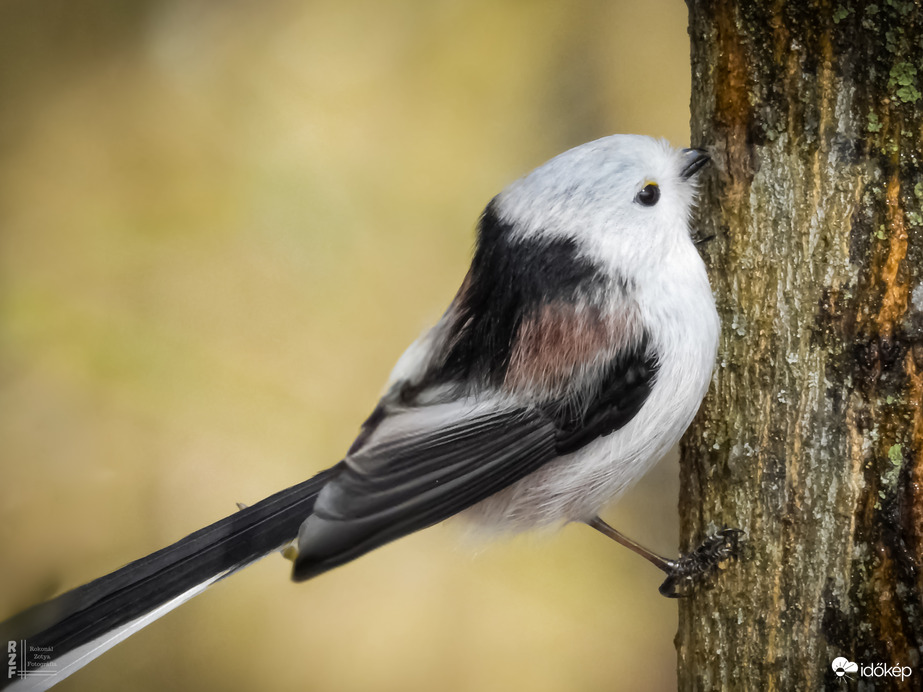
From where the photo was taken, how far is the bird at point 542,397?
854 mm

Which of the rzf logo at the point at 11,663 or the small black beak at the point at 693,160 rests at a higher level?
the small black beak at the point at 693,160

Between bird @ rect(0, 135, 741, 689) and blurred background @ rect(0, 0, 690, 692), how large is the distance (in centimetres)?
49

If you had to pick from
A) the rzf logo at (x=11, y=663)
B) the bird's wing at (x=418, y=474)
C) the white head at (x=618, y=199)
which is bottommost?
the rzf logo at (x=11, y=663)

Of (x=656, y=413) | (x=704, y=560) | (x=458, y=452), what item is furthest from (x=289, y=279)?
(x=704, y=560)

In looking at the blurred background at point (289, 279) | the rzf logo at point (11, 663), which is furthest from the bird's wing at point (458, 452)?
the blurred background at point (289, 279)

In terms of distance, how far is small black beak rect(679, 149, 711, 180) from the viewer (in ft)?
2.93

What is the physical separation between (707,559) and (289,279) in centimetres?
96

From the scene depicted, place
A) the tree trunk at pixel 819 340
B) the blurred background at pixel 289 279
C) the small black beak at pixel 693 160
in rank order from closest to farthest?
the tree trunk at pixel 819 340, the small black beak at pixel 693 160, the blurred background at pixel 289 279

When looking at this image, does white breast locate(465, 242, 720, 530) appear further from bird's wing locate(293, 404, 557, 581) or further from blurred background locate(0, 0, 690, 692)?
blurred background locate(0, 0, 690, 692)

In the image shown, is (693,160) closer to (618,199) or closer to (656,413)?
(618,199)

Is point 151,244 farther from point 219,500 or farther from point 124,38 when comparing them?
point 219,500

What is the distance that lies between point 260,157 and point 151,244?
275 mm

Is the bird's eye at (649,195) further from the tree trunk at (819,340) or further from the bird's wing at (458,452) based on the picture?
the bird's wing at (458,452)

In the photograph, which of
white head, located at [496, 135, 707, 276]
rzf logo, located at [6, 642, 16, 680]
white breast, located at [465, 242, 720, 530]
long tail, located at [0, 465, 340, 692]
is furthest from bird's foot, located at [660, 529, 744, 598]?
rzf logo, located at [6, 642, 16, 680]
